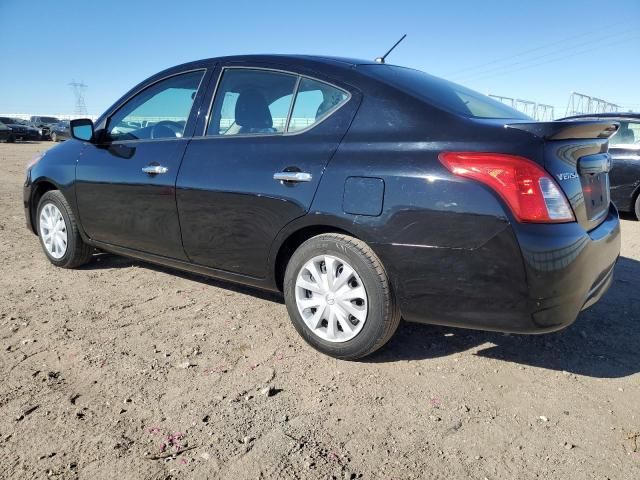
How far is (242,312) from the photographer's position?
3516 mm

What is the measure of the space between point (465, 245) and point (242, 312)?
69.2 inches

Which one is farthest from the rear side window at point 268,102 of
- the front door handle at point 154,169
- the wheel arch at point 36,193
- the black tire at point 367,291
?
the wheel arch at point 36,193

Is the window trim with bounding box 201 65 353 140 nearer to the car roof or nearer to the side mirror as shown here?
the car roof

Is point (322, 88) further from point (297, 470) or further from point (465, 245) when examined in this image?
point (297, 470)

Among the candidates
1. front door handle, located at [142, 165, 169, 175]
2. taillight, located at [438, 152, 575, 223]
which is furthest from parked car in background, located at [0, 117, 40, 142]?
taillight, located at [438, 152, 575, 223]

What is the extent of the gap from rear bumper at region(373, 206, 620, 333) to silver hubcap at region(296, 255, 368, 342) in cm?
25

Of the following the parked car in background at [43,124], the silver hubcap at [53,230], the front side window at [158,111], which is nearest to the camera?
the front side window at [158,111]

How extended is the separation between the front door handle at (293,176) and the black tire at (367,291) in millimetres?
322

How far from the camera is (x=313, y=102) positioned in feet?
9.64

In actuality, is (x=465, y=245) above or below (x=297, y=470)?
above

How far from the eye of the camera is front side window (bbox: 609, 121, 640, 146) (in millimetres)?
7246

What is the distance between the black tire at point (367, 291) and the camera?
2582 mm

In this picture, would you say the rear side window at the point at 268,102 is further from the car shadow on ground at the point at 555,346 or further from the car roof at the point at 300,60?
the car shadow on ground at the point at 555,346

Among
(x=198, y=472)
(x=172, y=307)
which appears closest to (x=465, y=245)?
(x=198, y=472)
